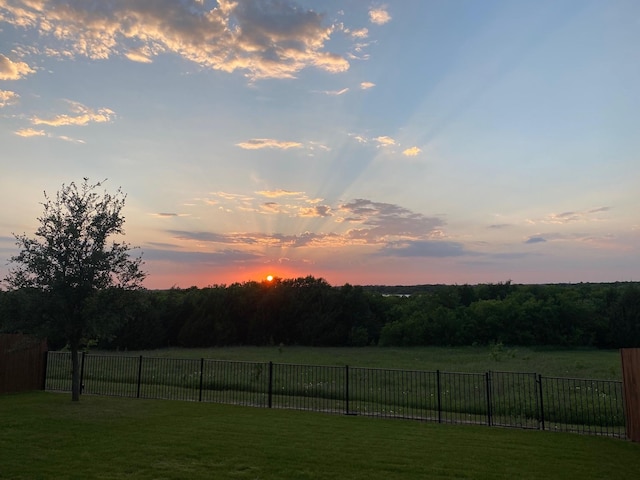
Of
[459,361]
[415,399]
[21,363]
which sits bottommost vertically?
[459,361]

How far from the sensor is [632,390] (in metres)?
11.2

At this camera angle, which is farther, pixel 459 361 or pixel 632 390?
pixel 459 361

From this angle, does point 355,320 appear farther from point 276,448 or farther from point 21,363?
point 276,448

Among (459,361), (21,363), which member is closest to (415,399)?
(21,363)

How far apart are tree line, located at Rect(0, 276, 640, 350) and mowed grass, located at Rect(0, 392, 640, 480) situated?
5806cm

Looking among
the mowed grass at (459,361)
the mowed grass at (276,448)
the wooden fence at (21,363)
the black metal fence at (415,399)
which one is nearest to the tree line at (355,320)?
the mowed grass at (459,361)

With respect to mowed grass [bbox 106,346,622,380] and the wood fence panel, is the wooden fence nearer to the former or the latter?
the wood fence panel

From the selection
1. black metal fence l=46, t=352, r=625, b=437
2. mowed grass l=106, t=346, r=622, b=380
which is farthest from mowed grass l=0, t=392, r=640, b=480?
mowed grass l=106, t=346, r=622, b=380

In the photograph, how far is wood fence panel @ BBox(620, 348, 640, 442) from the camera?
11039 mm

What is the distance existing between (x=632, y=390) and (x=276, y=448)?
25.8 ft

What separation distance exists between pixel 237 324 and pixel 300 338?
954cm

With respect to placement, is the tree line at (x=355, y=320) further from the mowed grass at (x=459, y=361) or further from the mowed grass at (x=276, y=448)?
the mowed grass at (x=276, y=448)

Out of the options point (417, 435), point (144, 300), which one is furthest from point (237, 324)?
point (417, 435)

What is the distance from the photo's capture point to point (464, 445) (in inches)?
399
